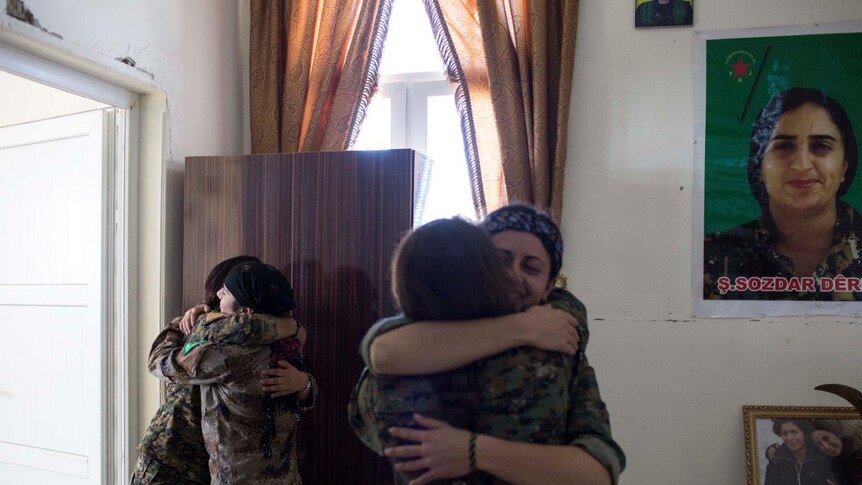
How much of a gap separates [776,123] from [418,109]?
56.2 inches

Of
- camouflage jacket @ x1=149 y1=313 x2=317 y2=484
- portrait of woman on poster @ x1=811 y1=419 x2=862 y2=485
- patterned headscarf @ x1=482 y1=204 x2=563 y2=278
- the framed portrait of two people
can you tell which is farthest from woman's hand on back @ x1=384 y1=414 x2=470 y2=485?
portrait of woman on poster @ x1=811 y1=419 x2=862 y2=485

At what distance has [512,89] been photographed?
2600mm

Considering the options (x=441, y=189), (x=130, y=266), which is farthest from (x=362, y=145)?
(x=130, y=266)

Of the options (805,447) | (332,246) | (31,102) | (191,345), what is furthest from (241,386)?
(805,447)

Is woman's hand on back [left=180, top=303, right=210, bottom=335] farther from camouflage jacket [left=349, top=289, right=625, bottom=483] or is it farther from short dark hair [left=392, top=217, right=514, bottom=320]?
short dark hair [left=392, top=217, right=514, bottom=320]

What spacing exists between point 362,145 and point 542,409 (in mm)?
2129

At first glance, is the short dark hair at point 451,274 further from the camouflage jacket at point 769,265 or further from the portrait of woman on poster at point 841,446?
the portrait of woman on poster at point 841,446

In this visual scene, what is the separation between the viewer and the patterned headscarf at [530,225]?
3.80ft

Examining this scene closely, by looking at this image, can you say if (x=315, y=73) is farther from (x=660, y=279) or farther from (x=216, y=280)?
(x=660, y=279)

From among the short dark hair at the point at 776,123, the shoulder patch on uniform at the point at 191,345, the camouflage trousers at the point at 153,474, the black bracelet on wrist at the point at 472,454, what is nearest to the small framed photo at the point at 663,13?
the short dark hair at the point at 776,123

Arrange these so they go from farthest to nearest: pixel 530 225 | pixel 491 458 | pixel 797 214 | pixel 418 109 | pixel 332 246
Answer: pixel 418 109 → pixel 797 214 → pixel 332 246 → pixel 530 225 → pixel 491 458

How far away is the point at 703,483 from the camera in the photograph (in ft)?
8.13

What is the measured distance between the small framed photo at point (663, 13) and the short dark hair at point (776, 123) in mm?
449

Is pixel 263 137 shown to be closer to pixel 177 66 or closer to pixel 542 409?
pixel 177 66
